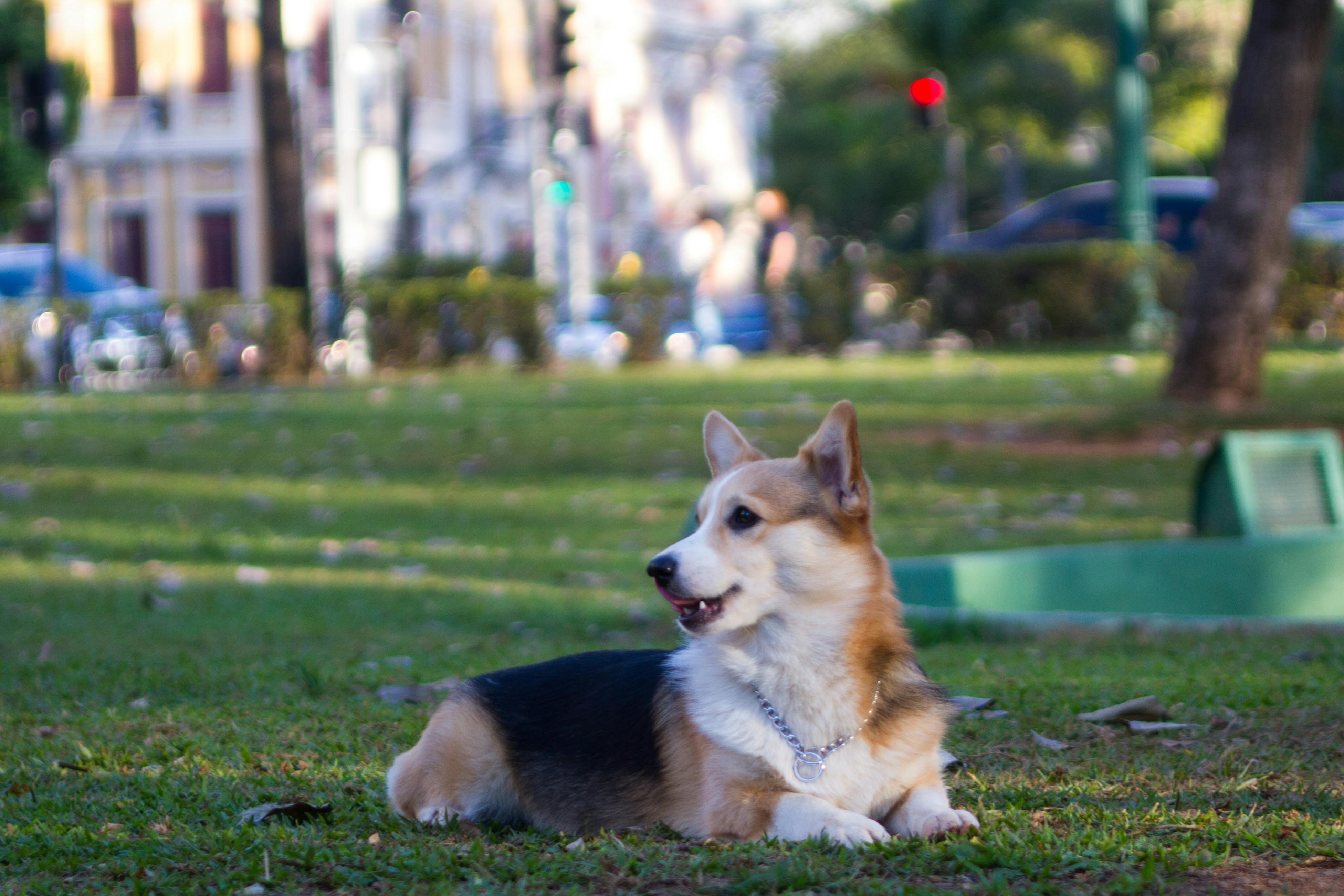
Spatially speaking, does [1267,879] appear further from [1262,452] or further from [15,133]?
[15,133]

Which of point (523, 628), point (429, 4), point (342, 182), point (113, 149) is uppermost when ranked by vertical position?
point (429, 4)

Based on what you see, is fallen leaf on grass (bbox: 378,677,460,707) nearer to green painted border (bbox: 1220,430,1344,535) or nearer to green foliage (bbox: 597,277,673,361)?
green painted border (bbox: 1220,430,1344,535)

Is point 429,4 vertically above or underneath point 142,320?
above

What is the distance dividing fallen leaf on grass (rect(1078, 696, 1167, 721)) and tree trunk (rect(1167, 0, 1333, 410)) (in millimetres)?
8892

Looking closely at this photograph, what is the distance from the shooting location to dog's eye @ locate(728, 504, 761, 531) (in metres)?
3.91

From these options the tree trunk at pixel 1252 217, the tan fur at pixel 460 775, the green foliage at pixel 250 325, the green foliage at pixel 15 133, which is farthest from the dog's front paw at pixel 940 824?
the green foliage at pixel 15 133

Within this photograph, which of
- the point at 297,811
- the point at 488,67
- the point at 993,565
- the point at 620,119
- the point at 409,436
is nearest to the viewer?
the point at 297,811

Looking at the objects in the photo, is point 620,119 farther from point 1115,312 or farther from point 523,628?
point 523,628

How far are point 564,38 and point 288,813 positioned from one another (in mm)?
16746

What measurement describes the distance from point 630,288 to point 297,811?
19.5 m

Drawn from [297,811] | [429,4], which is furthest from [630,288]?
[429,4]

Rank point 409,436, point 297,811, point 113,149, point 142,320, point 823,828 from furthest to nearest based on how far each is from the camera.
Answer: point 113,149
point 142,320
point 409,436
point 297,811
point 823,828

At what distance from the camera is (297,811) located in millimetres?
→ 4129

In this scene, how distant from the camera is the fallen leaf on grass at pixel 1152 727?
4.94 metres
